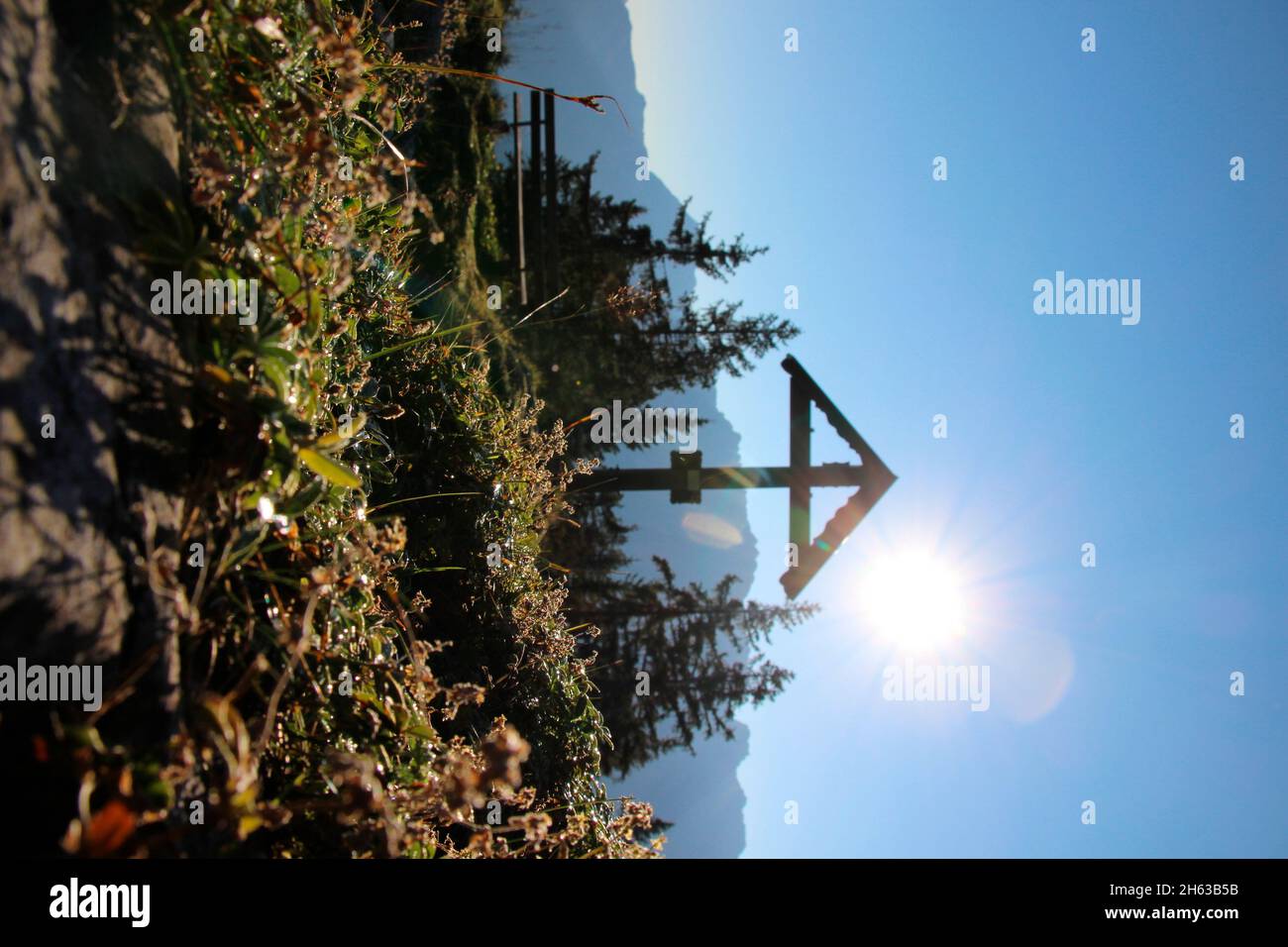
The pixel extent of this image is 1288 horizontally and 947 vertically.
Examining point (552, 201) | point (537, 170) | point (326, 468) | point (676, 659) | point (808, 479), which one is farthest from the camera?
point (676, 659)

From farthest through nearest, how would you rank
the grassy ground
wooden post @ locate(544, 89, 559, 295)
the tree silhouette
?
the tree silhouette, wooden post @ locate(544, 89, 559, 295), the grassy ground

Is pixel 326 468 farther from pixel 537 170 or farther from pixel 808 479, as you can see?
pixel 537 170

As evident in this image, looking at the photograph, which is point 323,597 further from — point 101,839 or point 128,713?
point 101,839

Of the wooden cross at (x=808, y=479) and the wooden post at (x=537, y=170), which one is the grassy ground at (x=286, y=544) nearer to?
the wooden cross at (x=808, y=479)

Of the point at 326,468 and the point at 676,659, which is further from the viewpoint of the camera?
the point at 676,659

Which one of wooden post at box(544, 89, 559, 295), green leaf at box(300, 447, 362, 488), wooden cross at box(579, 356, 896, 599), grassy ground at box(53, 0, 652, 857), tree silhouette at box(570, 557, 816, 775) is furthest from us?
tree silhouette at box(570, 557, 816, 775)

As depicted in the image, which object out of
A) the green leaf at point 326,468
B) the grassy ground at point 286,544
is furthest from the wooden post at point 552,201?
the green leaf at point 326,468

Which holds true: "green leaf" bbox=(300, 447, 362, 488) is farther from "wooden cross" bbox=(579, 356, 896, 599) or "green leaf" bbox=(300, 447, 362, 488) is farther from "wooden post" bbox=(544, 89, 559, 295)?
"wooden post" bbox=(544, 89, 559, 295)

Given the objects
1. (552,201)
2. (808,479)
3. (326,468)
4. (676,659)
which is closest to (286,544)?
(326,468)

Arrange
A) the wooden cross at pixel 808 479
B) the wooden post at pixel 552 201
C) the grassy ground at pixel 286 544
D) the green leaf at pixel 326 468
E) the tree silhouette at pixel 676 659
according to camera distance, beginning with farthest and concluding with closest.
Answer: the tree silhouette at pixel 676 659, the wooden post at pixel 552 201, the wooden cross at pixel 808 479, the green leaf at pixel 326 468, the grassy ground at pixel 286 544

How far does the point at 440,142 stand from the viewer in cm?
963

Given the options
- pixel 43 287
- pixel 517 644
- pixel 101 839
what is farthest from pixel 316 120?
pixel 517 644

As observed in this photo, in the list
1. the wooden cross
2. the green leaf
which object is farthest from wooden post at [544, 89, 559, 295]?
the green leaf
